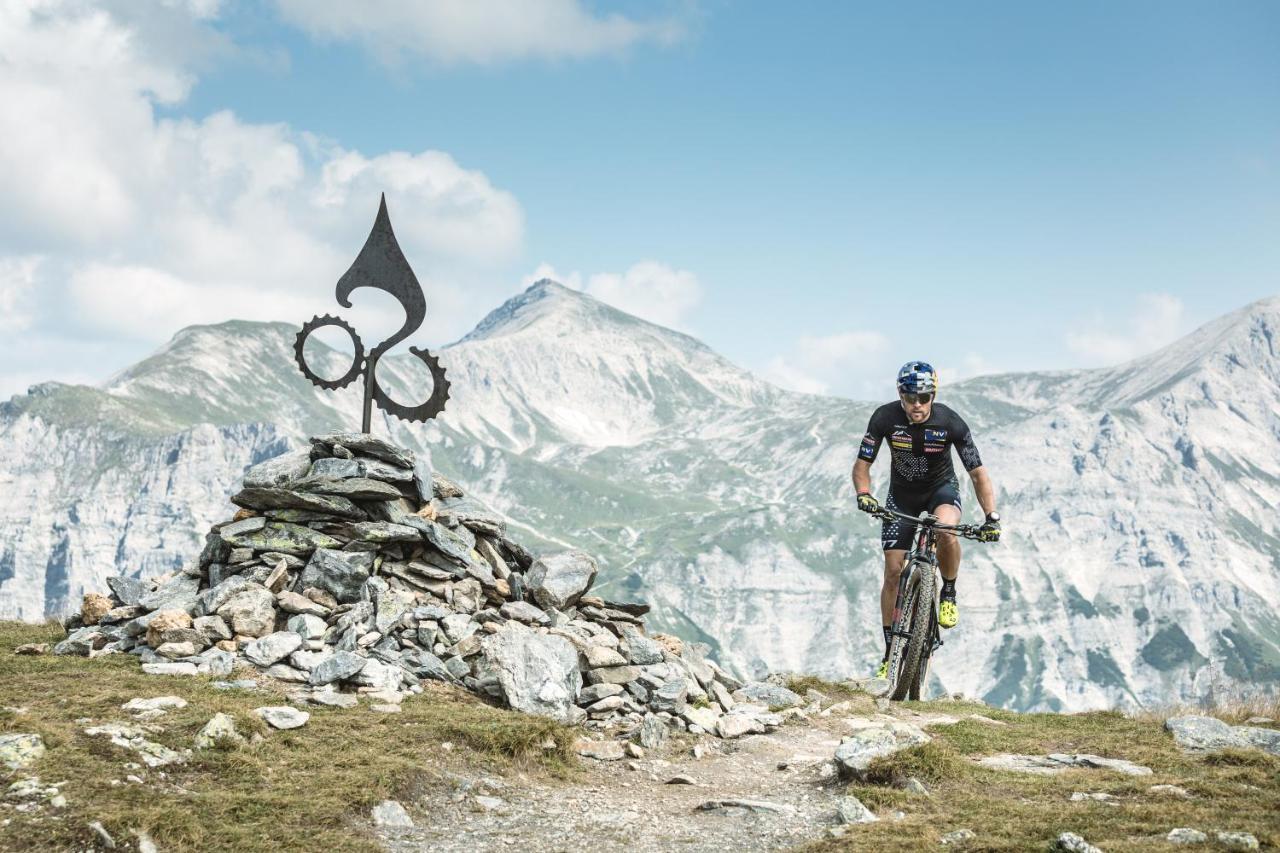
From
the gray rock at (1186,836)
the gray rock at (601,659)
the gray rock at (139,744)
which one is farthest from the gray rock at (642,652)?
the gray rock at (1186,836)

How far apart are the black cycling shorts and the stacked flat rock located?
343cm

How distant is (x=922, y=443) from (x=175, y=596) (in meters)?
12.7

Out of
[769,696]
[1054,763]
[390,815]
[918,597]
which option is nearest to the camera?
[390,815]

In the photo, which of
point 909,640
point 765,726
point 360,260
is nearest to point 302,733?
point 765,726

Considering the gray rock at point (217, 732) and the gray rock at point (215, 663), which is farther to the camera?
the gray rock at point (215, 663)

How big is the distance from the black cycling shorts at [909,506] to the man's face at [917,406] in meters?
1.21

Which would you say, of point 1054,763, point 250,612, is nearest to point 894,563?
point 1054,763

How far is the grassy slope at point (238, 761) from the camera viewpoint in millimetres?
8883

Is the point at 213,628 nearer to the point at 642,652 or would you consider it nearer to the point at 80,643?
the point at 80,643

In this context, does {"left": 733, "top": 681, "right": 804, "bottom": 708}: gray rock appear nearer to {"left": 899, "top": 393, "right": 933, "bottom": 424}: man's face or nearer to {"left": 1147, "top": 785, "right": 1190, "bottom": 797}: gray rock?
{"left": 899, "top": 393, "right": 933, "bottom": 424}: man's face

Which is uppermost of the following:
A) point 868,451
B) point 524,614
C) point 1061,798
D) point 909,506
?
point 868,451

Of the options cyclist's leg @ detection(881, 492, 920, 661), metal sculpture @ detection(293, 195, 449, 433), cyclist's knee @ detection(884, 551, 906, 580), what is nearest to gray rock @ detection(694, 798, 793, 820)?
cyclist's leg @ detection(881, 492, 920, 661)

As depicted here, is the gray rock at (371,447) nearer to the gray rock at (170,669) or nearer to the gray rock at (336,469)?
the gray rock at (336,469)

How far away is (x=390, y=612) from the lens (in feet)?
55.4
